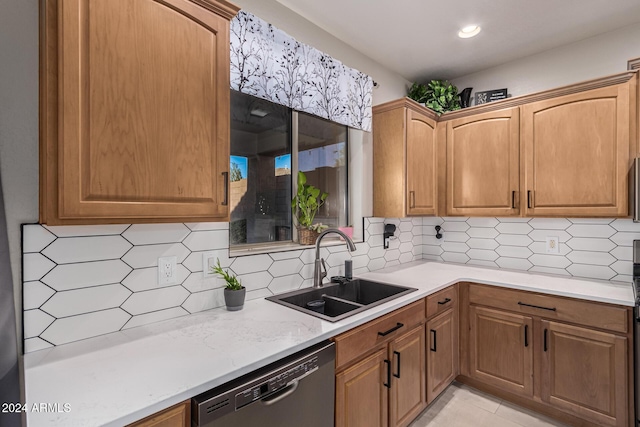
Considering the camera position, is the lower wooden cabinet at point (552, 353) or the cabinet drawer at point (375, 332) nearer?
the cabinet drawer at point (375, 332)

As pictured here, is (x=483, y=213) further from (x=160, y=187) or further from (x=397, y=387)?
(x=160, y=187)

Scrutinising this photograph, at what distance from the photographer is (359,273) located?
243 centimetres

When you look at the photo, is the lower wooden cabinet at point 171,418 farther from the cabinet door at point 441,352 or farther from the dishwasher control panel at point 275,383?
the cabinet door at point 441,352

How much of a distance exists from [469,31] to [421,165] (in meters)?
1.00

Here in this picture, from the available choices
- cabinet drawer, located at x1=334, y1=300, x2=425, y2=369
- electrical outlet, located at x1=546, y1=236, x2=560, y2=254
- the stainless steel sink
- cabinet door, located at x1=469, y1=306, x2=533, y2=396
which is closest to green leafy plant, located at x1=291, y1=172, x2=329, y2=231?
the stainless steel sink

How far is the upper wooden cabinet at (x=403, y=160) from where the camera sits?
243 cm

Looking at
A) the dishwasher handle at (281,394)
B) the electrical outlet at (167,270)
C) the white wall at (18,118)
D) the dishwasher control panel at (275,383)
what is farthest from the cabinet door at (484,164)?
the white wall at (18,118)

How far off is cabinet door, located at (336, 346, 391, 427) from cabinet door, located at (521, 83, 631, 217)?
166 centimetres

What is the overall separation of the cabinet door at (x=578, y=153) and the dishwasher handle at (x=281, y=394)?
2116mm

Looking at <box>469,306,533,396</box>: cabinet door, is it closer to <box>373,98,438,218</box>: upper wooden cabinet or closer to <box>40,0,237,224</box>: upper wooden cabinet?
<box>373,98,438,218</box>: upper wooden cabinet

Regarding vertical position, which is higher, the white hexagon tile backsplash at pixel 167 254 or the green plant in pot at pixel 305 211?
the green plant in pot at pixel 305 211

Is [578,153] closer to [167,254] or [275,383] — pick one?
[275,383]

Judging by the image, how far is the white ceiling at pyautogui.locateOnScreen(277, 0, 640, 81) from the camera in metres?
1.93

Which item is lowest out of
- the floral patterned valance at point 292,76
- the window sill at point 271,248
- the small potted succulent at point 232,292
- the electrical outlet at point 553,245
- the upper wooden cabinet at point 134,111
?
the small potted succulent at point 232,292
